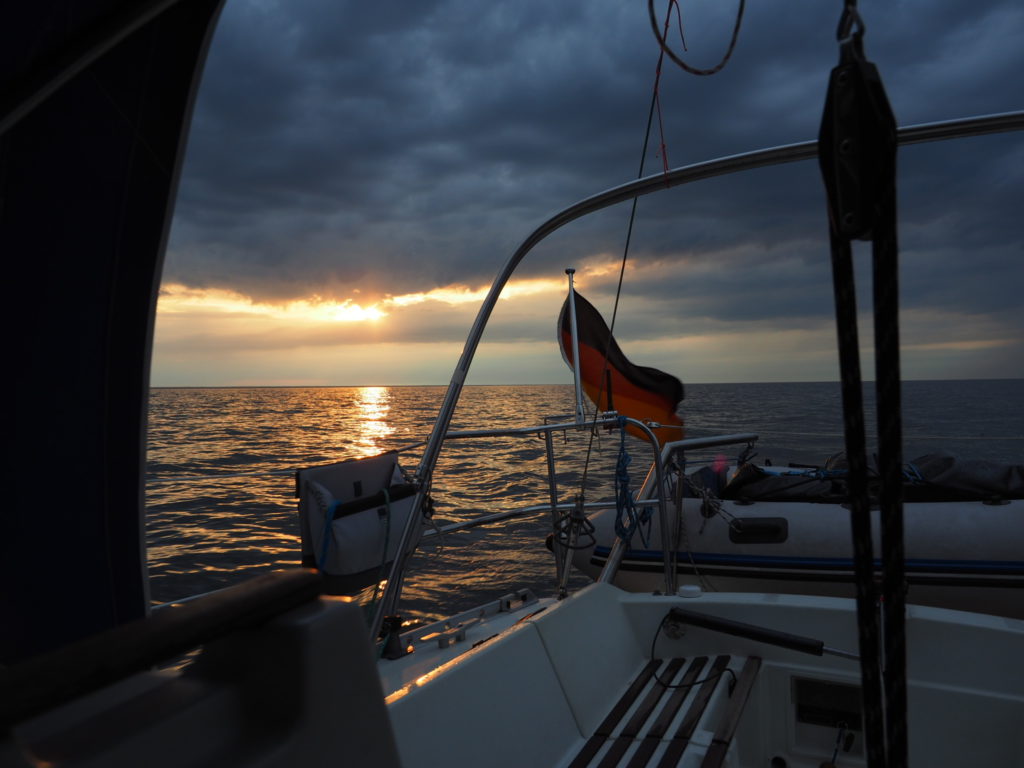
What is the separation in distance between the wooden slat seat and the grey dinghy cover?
2.56 m

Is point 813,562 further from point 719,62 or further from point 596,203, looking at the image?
point 719,62

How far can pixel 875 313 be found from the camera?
0.78 metres

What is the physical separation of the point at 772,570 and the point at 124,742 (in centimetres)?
540

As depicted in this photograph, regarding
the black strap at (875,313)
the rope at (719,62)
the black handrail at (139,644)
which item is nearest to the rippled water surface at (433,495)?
the rope at (719,62)

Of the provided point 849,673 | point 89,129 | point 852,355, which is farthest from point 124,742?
point 849,673

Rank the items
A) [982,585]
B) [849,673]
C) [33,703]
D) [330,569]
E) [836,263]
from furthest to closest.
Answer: [982,585]
[330,569]
[849,673]
[836,263]
[33,703]

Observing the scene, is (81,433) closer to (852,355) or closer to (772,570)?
(852,355)

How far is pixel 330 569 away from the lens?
328 cm

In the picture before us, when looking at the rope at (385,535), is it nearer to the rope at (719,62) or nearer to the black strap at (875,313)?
the rope at (719,62)

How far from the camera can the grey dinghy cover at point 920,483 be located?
5.12 metres

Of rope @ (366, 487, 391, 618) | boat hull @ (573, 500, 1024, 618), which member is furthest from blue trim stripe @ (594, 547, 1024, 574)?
rope @ (366, 487, 391, 618)

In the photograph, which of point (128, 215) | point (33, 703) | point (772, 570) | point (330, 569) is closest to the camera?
point (33, 703)

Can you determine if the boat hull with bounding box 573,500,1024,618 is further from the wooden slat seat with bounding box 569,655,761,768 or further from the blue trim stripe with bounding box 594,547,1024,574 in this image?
the wooden slat seat with bounding box 569,655,761,768

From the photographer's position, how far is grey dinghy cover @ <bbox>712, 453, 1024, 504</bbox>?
16.8ft
